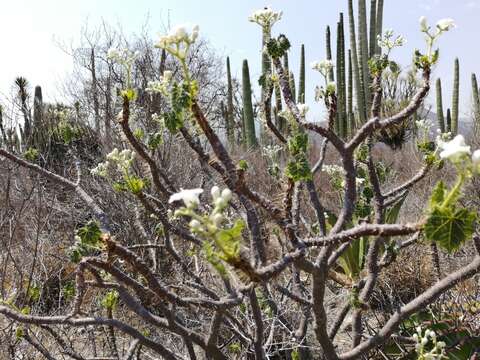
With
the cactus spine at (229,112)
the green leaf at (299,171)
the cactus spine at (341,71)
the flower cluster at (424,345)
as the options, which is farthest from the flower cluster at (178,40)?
the cactus spine at (229,112)

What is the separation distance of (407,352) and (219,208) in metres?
2.15

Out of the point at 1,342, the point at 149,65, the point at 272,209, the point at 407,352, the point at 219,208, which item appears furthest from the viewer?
the point at 149,65

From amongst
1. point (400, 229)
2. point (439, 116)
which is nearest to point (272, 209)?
point (400, 229)

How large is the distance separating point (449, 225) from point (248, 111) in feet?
44.8

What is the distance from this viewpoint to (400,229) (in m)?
1.17

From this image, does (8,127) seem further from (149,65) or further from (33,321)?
(149,65)

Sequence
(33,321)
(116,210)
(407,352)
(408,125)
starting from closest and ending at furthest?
(33,321) < (407,352) < (116,210) < (408,125)

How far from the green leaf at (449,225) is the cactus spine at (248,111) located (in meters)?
12.5

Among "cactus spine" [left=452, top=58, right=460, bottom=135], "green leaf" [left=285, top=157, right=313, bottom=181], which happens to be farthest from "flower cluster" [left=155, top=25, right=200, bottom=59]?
"cactus spine" [left=452, top=58, right=460, bottom=135]

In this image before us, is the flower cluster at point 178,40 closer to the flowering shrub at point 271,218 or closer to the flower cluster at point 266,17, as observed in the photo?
the flowering shrub at point 271,218

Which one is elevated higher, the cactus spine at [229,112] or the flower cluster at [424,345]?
the cactus spine at [229,112]

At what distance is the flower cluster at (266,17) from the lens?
183 cm

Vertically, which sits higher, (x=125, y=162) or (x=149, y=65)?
(x=149, y=65)

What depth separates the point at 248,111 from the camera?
1452 cm
